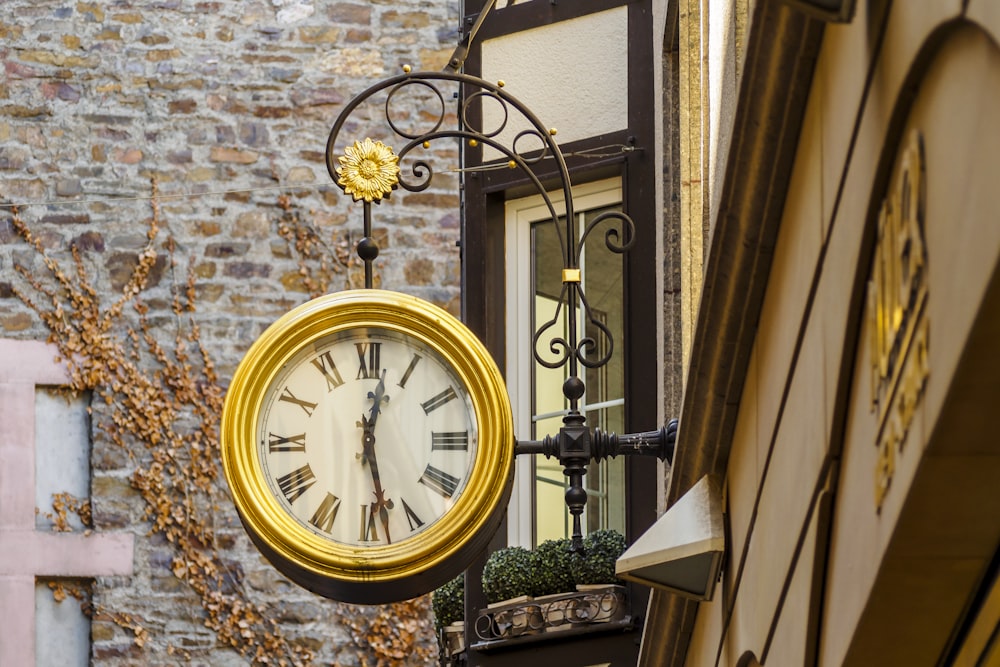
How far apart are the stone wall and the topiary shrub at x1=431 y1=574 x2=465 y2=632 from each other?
381 cm

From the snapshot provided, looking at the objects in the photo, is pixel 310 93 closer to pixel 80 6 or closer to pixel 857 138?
pixel 80 6

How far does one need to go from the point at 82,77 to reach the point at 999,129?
11.5 m

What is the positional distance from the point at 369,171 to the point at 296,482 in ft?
3.75

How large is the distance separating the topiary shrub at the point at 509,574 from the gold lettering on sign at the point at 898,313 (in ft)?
14.6

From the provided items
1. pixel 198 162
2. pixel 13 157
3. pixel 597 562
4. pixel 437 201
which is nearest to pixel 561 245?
pixel 597 562

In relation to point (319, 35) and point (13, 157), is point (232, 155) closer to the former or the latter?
point (319, 35)

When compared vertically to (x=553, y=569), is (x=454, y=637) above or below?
below

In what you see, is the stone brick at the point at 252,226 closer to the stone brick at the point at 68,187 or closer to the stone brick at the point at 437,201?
the stone brick at the point at 437,201

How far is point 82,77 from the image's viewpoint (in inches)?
496

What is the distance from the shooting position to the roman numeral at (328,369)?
17.2ft

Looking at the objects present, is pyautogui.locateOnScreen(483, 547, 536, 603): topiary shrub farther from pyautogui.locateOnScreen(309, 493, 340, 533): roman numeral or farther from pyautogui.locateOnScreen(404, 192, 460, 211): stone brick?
pyautogui.locateOnScreen(404, 192, 460, 211): stone brick

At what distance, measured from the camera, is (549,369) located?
7258 mm

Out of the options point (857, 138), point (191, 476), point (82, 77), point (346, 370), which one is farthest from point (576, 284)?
point (82, 77)

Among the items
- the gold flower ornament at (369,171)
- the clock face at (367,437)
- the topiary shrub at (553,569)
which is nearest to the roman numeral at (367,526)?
the clock face at (367,437)
